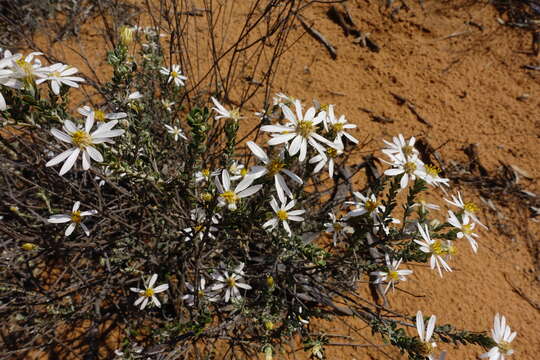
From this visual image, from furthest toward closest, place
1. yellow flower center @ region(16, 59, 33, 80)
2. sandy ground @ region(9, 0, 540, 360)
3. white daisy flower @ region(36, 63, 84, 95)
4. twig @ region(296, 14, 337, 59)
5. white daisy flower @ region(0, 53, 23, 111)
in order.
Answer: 1. twig @ region(296, 14, 337, 59)
2. sandy ground @ region(9, 0, 540, 360)
3. white daisy flower @ region(36, 63, 84, 95)
4. yellow flower center @ region(16, 59, 33, 80)
5. white daisy flower @ region(0, 53, 23, 111)

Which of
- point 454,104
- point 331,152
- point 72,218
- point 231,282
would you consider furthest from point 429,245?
point 454,104

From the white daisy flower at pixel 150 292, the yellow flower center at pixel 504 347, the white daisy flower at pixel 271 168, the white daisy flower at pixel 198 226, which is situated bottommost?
the white daisy flower at pixel 150 292

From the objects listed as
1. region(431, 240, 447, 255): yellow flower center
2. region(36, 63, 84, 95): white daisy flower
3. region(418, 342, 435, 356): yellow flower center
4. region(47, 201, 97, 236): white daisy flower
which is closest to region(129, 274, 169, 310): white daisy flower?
region(47, 201, 97, 236): white daisy flower

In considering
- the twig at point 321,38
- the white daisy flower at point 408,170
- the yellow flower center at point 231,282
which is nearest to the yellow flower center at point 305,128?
the white daisy flower at point 408,170

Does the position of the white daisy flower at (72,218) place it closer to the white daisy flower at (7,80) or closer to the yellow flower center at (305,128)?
the white daisy flower at (7,80)

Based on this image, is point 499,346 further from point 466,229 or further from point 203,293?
point 203,293

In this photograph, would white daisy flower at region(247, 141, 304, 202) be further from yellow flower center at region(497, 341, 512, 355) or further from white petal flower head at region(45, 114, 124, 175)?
yellow flower center at region(497, 341, 512, 355)
